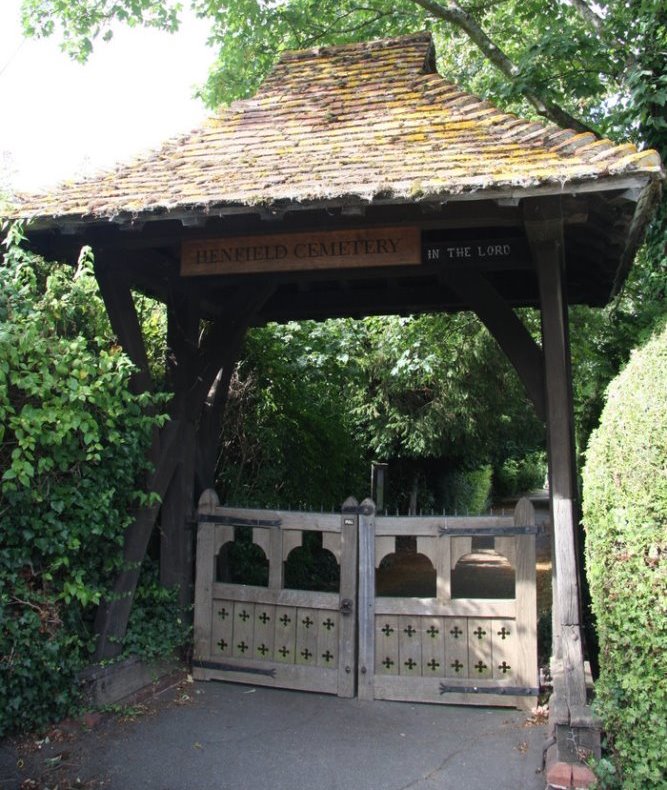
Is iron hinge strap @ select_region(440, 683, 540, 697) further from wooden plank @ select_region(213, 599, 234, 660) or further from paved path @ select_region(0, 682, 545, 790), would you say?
wooden plank @ select_region(213, 599, 234, 660)

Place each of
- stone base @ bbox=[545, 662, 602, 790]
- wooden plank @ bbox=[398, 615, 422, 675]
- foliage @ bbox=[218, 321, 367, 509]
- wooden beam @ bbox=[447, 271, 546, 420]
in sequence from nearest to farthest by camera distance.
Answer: stone base @ bbox=[545, 662, 602, 790] < wooden plank @ bbox=[398, 615, 422, 675] < wooden beam @ bbox=[447, 271, 546, 420] < foliage @ bbox=[218, 321, 367, 509]

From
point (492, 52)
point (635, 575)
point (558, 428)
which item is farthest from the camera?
point (492, 52)

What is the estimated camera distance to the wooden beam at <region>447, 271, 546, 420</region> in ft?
17.8

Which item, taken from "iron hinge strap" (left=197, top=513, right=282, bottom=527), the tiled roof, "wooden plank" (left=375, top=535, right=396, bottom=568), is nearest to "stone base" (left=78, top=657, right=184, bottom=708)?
"iron hinge strap" (left=197, top=513, right=282, bottom=527)

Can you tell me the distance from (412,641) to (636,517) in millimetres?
2380

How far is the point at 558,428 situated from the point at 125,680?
11.7ft

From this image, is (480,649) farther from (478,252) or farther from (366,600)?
(478,252)

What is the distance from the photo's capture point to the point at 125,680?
5.23 m

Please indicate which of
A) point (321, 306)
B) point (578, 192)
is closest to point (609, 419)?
point (578, 192)

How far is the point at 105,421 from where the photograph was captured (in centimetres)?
477

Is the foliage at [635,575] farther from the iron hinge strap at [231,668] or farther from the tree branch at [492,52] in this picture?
the tree branch at [492,52]

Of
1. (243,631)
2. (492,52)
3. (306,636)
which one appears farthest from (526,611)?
(492,52)

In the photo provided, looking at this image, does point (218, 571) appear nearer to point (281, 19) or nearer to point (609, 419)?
point (609, 419)

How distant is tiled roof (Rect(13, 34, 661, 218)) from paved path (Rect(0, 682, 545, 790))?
3.36m
